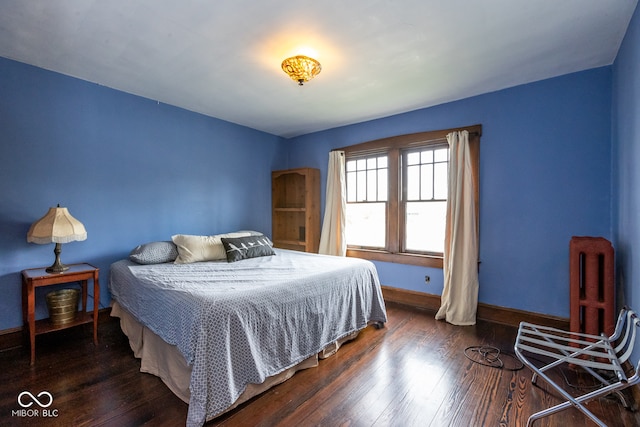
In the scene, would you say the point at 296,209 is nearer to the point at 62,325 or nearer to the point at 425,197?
the point at 425,197

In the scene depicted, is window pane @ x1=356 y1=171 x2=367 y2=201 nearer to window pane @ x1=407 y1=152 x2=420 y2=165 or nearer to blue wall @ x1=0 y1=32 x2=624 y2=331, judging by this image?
window pane @ x1=407 y1=152 x2=420 y2=165

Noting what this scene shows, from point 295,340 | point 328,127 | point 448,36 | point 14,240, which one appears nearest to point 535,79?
point 448,36

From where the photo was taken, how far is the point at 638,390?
5.75 feet

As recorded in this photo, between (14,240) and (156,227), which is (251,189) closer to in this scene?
(156,227)

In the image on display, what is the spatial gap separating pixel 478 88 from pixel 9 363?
4828mm

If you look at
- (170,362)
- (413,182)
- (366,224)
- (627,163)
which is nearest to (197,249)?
(170,362)

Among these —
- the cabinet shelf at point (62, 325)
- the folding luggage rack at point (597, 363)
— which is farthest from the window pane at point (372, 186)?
the cabinet shelf at point (62, 325)

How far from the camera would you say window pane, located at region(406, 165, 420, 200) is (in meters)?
3.66

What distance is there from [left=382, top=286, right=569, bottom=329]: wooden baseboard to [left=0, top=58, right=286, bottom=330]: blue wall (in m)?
2.50

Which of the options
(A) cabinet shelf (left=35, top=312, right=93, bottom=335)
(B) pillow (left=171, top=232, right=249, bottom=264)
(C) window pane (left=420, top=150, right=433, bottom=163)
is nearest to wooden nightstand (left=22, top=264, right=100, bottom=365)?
(A) cabinet shelf (left=35, top=312, right=93, bottom=335)

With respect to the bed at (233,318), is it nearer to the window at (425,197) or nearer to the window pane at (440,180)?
the window at (425,197)

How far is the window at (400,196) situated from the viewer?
3504mm

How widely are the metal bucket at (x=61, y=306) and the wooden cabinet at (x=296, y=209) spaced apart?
2.65 metres

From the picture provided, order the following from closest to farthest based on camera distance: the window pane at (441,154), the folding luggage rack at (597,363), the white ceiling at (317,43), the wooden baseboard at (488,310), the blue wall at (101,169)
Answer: the folding luggage rack at (597,363), the white ceiling at (317,43), the blue wall at (101,169), the wooden baseboard at (488,310), the window pane at (441,154)
